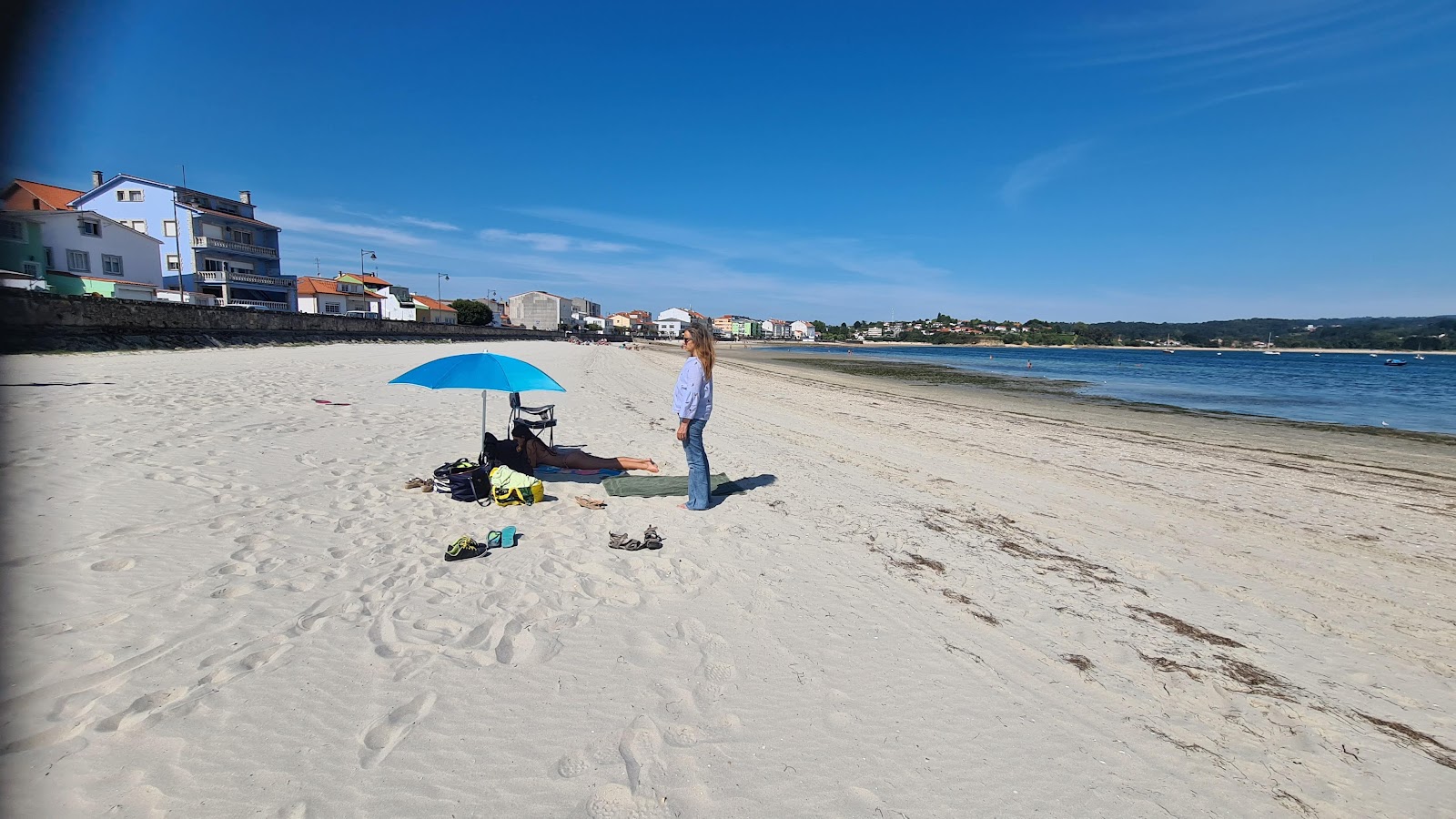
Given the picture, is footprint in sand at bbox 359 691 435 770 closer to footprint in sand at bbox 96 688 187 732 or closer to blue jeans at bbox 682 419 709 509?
footprint in sand at bbox 96 688 187 732

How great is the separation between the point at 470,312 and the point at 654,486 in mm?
83585

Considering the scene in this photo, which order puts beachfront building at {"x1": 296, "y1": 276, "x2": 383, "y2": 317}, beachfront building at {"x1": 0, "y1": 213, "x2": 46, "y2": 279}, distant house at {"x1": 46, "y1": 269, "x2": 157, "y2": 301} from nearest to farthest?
beachfront building at {"x1": 0, "y1": 213, "x2": 46, "y2": 279} → distant house at {"x1": 46, "y1": 269, "x2": 157, "y2": 301} → beachfront building at {"x1": 296, "y1": 276, "x2": 383, "y2": 317}

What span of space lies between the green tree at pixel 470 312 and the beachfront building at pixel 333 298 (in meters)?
13.9

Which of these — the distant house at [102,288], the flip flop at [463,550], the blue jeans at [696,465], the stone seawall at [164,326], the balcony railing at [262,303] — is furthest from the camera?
the balcony railing at [262,303]

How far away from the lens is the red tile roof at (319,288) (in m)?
58.8

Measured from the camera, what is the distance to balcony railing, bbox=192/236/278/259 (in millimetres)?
42875

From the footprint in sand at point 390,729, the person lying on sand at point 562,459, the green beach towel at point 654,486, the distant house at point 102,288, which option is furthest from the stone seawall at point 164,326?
the footprint in sand at point 390,729

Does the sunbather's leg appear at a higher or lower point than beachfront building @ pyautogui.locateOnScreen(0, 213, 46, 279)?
lower

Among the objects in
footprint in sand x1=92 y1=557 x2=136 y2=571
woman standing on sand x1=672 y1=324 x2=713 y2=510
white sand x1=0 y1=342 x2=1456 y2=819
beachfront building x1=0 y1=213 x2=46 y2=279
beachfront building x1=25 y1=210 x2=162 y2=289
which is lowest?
white sand x1=0 y1=342 x2=1456 y2=819

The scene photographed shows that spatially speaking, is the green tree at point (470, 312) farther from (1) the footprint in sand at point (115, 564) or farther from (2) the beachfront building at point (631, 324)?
(1) the footprint in sand at point (115, 564)

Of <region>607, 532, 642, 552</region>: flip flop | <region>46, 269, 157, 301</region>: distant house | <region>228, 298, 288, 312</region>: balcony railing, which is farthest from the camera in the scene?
<region>228, 298, 288, 312</region>: balcony railing

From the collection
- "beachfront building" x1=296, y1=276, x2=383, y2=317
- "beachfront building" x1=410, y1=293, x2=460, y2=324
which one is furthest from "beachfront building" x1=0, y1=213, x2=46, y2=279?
"beachfront building" x1=410, y1=293, x2=460, y2=324

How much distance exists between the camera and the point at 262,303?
47219mm

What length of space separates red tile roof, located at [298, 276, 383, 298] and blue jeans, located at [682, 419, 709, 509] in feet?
216
